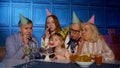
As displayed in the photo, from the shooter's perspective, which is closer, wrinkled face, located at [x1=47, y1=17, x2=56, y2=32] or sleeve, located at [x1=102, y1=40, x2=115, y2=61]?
sleeve, located at [x1=102, y1=40, x2=115, y2=61]

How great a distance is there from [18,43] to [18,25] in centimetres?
35

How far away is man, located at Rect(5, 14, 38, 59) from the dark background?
0.65 feet

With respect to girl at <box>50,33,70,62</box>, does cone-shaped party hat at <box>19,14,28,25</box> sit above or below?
above

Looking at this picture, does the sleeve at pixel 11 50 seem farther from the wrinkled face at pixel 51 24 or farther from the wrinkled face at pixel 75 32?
the wrinkled face at pixel 75 32

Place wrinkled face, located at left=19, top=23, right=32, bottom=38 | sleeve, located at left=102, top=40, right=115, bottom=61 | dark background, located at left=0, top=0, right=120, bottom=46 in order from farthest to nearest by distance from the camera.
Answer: dark background, located at left=0, top=0, right=120, bottom=46
wrinkled face, located at left=19, top=23, right=32, bottom=38
sleeve, located at left=102, top=40, right=115, bottom=61

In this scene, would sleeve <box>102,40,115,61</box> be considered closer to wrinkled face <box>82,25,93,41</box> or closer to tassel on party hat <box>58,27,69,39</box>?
wrinkled face <box>82,25,93,41</box>

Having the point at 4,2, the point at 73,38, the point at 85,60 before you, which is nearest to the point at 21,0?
the point at 4,2

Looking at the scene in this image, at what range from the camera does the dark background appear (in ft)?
11.3

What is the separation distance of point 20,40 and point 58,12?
726 millimetres

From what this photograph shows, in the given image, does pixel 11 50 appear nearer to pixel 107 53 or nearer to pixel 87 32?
pixel 87 32

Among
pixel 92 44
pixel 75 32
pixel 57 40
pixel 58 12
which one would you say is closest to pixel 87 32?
pixel 92 44

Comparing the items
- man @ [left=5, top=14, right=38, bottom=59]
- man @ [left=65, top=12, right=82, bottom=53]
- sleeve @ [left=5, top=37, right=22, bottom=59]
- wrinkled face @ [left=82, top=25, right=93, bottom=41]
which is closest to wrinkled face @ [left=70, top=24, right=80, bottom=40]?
man @ [left=65, top=12, right=82, bottom=53]

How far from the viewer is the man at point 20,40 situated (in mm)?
3062

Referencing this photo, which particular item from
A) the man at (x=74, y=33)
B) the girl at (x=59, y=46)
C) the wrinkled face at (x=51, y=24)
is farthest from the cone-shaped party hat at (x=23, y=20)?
the man at (x=74, y=33)
